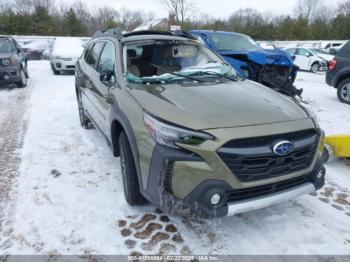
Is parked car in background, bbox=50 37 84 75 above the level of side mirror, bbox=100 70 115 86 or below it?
below

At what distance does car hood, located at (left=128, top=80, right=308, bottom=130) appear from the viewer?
2469 millimetres

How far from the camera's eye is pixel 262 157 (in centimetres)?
237

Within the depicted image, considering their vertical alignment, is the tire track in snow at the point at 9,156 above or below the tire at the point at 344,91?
below

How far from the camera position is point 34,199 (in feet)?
10.9

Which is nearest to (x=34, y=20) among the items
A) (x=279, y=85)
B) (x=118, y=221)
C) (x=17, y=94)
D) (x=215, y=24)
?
(x=215, y=24)

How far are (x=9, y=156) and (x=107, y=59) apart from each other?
6.83 ft

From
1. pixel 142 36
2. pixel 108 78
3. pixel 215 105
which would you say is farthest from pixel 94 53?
pixel 215 105

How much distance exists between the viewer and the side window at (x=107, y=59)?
3.69 metres

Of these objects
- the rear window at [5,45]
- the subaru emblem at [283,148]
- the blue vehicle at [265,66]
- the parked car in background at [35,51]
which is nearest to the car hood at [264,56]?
the blue vehicle at [265,66]

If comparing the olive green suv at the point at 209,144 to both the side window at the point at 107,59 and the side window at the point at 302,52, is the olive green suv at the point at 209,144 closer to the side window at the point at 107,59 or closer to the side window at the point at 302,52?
the side window at the point at 107,59

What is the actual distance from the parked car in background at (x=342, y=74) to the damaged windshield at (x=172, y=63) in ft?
17.5

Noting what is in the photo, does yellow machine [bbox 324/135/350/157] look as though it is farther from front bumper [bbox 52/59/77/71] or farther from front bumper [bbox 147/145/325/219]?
front bumper [bbox 52/59/77/71]

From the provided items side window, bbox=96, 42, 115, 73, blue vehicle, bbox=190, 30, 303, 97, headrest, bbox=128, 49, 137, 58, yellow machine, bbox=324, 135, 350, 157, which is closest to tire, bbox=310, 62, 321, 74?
blue vehicle, bbox=190, 30, 303, 97

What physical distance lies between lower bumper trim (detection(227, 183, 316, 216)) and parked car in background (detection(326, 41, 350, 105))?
250 inches
